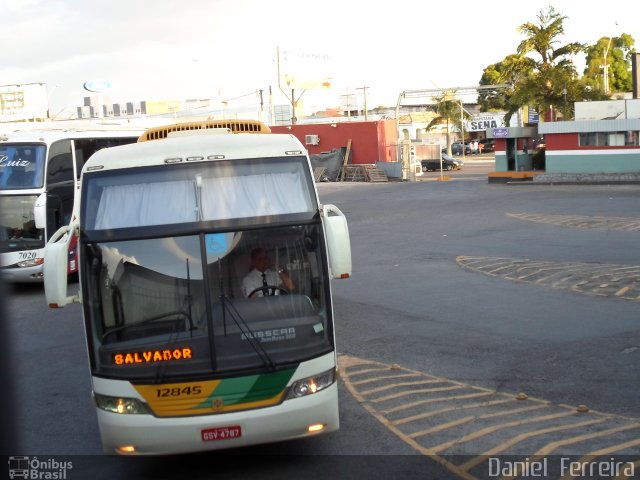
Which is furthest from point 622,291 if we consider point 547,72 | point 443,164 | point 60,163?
point 443,164

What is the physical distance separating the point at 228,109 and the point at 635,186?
47.3m

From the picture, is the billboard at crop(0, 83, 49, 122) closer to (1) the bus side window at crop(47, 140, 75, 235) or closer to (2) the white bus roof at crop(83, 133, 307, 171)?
(1) the bus side window at crop(47, 140, 75, 235)

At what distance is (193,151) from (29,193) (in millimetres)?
11410

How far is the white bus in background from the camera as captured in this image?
17.8m

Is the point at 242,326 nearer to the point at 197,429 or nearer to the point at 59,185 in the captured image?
the point at 197,429

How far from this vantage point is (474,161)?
74.4 m

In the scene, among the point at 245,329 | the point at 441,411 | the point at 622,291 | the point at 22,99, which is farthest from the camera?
the point at 22,99

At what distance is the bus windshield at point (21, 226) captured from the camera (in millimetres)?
17766

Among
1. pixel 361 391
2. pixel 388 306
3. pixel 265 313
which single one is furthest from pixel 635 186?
pixel 265 313

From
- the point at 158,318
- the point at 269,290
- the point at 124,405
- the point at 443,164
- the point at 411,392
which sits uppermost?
the point at 269,290

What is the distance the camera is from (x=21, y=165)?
59.1ft

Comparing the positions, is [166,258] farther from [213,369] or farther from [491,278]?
[491,278]

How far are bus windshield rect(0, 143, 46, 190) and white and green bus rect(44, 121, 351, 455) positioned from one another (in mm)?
11189

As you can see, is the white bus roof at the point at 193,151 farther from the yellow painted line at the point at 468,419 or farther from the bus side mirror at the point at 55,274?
the yellow painted line at the point at 468,419
